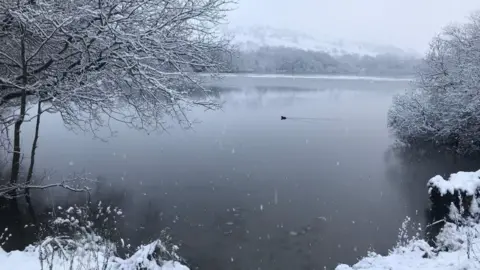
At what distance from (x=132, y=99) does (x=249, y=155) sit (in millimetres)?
11362

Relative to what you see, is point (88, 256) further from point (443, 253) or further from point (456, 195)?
point (456, 195)

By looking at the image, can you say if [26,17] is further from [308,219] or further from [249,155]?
[249,155]

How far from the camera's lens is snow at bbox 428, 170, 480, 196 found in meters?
12.9

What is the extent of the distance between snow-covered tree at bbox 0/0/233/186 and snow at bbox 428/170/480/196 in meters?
8.26

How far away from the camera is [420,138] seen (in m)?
28.5

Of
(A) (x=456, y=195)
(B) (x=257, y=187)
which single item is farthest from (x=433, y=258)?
(B) (x=257, y=187)

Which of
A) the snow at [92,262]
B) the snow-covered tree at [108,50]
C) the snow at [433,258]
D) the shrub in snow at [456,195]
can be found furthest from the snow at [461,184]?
the snow at [92,262]

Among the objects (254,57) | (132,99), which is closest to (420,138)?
(132,99)

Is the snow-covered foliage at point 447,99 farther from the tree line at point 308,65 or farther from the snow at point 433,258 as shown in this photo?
the tree line at point 308,65

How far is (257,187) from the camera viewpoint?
16219mm

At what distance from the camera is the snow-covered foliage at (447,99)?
24047mm

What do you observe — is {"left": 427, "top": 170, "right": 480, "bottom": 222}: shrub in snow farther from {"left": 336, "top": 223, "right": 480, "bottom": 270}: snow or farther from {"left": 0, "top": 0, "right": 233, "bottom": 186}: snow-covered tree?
{"left": 0, "top": 0, "right": 233, "bottom": 186}: snow-covered tree

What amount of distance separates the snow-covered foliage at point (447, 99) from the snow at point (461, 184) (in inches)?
426

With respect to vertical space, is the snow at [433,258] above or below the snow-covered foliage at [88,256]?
below
